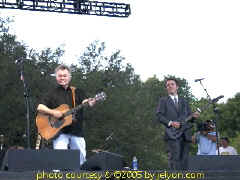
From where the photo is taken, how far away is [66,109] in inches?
275

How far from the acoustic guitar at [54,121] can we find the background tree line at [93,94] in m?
20.0

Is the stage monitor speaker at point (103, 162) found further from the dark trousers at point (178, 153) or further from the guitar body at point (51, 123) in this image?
the dark trousers at point (178, 153)

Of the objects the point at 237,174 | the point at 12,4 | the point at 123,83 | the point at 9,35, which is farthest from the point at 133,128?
the point at 237,174

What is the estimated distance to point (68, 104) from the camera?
23.1 ft

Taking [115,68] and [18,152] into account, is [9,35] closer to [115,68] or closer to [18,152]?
[115,68]

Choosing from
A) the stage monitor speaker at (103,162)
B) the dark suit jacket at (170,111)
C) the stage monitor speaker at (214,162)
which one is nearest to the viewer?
the stage monitor speaker at (103,162)

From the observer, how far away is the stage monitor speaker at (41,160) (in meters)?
5.47

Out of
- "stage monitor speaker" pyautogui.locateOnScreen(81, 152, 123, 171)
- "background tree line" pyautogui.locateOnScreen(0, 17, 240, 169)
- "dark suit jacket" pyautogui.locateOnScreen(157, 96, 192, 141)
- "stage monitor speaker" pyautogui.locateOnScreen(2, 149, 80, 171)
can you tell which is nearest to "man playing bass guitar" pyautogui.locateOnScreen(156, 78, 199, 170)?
"dark suit jacket" pyautogui.locateOnScreen(157, 96, 192, 141)

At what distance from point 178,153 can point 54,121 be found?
225 centimetres

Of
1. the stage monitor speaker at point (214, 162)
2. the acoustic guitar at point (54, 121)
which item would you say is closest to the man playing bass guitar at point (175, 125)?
the acoustic guitar at point (54, 121)

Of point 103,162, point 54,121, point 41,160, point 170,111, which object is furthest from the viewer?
point 170,111

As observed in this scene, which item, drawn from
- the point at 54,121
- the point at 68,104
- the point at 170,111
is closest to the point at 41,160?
the point at 54,121

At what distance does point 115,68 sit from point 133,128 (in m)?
4.57

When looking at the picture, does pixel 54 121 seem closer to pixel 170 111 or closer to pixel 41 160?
pixel 41 160
